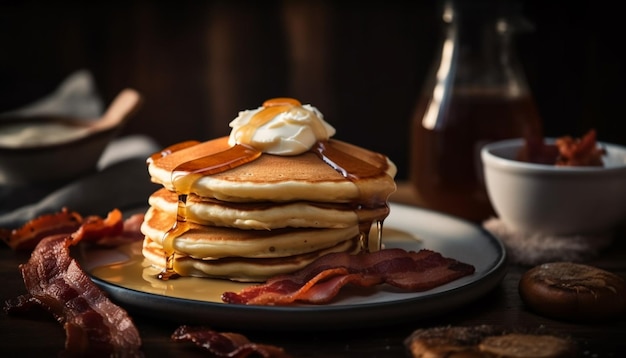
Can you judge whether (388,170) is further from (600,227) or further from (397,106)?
(397,106)

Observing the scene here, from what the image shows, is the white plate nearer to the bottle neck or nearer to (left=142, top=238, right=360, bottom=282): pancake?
(left=142, top=238, right=360, bottom=282): pancake

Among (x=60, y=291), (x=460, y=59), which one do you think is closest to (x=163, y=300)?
(x=60, y=291)

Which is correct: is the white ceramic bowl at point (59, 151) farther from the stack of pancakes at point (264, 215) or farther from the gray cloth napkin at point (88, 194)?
the stack of pancakes at point (264, 215)

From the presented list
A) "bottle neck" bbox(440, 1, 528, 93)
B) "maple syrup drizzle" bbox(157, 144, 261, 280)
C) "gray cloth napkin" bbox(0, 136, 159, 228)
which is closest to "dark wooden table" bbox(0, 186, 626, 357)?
"maple syrup drizzle" bbox(157, 144, 261, 280)

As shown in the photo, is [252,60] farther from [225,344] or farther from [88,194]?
[225,344]

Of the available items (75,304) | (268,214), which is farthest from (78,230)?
(268,214)

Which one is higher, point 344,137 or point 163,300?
point 163,300

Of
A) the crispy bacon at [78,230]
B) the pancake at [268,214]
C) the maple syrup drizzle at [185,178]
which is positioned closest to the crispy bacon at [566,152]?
the pancake at [268,214]
